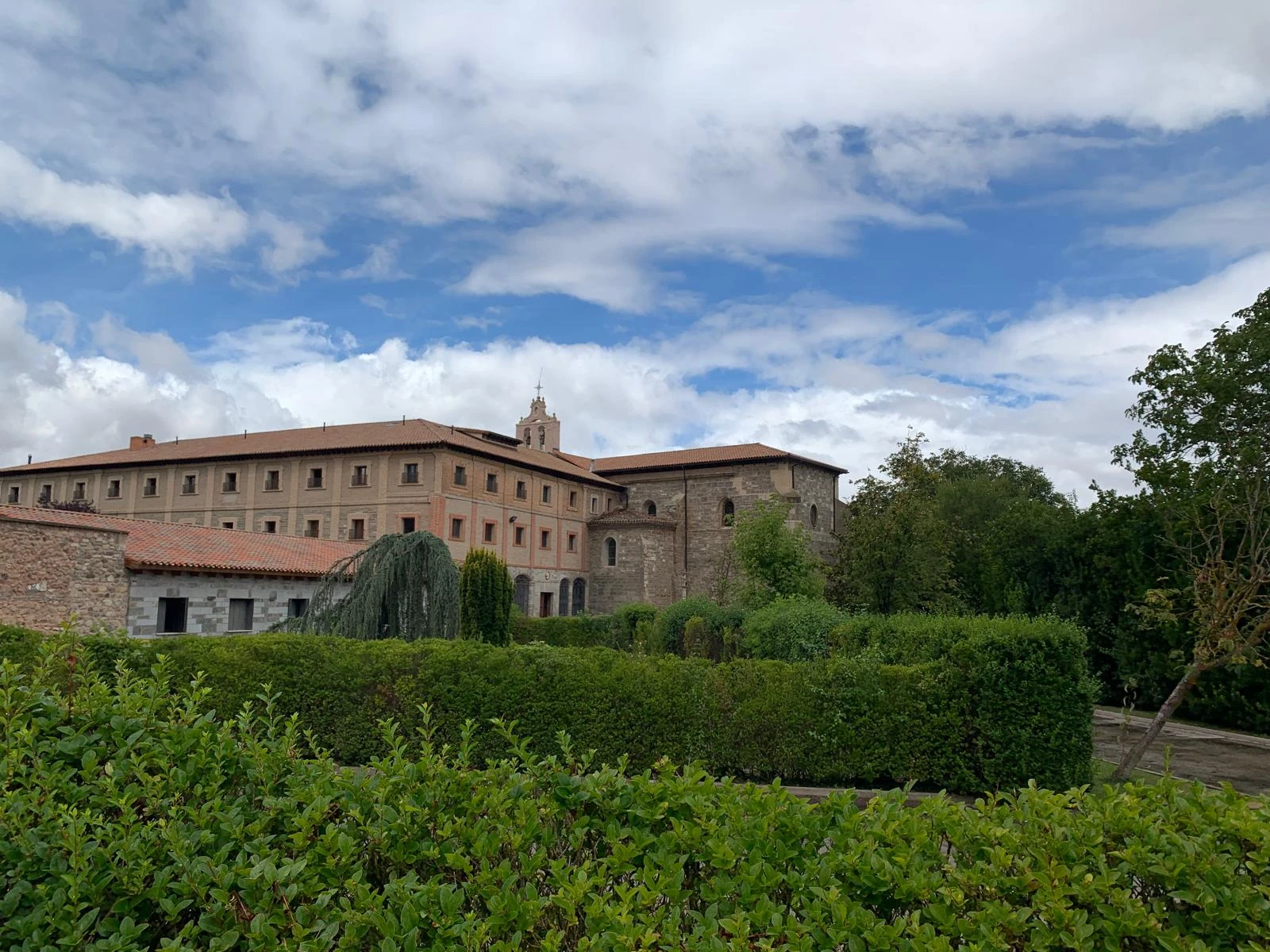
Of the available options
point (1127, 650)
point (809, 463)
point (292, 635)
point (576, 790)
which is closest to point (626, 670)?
point (292, 635)

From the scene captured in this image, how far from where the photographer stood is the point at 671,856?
2494 mm

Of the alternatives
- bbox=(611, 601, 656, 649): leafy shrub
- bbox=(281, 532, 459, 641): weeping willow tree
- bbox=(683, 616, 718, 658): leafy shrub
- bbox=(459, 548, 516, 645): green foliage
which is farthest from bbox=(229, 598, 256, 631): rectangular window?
bbox=(683, 616, 718, 658): leafy shrub

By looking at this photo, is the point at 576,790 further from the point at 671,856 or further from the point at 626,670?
the point at 626,670

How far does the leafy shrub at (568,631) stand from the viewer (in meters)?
27.2

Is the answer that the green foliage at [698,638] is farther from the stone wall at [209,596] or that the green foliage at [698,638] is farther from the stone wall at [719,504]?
the stone wall at [719,504]

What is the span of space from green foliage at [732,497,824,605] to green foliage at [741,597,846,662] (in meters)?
10.9

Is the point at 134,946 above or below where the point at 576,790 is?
below

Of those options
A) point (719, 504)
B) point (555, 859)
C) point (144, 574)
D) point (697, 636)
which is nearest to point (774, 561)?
point (697, 636)

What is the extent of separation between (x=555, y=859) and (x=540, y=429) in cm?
4973

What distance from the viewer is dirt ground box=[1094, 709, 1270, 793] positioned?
1180 centimetres

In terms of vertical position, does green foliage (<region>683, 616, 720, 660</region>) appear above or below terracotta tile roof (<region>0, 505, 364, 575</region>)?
below

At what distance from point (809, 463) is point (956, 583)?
14707 millimetres

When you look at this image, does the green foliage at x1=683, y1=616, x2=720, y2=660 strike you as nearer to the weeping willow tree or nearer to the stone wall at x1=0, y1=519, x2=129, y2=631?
the weeping willow tree

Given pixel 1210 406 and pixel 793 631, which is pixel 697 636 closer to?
pixel 793 631
